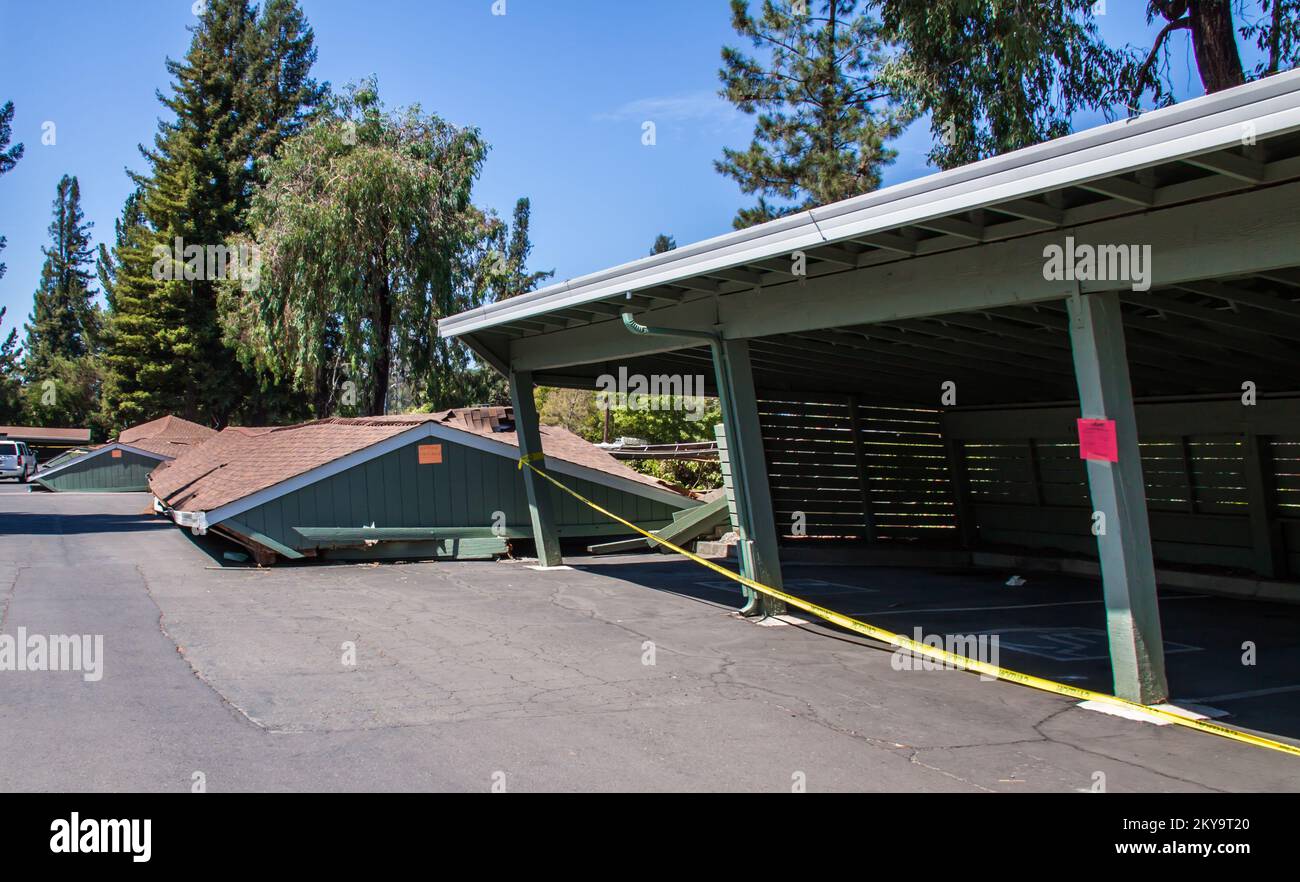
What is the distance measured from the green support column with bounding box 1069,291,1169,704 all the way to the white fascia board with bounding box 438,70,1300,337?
119 cm

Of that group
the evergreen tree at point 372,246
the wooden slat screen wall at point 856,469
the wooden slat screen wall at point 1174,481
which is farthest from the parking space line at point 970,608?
the evergreen tree at point 372,246

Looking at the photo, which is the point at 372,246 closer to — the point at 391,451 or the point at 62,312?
the point at 391,451

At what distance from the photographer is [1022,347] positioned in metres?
10.9

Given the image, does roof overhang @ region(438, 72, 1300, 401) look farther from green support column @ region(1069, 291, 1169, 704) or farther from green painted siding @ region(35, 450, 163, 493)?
green painted siding @ region(35, 450, 163, 493)

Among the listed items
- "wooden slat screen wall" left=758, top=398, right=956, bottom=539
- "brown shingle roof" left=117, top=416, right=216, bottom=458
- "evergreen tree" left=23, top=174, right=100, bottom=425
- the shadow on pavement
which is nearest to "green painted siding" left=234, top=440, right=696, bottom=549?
the shadow on pavement

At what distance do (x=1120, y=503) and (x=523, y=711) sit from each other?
434 cm

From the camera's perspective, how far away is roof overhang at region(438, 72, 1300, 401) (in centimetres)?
539

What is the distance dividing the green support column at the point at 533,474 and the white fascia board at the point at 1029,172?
5.92 metres

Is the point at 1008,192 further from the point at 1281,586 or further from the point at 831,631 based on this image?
the point at 1281,586

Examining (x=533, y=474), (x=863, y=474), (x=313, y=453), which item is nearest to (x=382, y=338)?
(x=313, y=453)

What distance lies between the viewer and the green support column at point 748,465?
34.2ft
